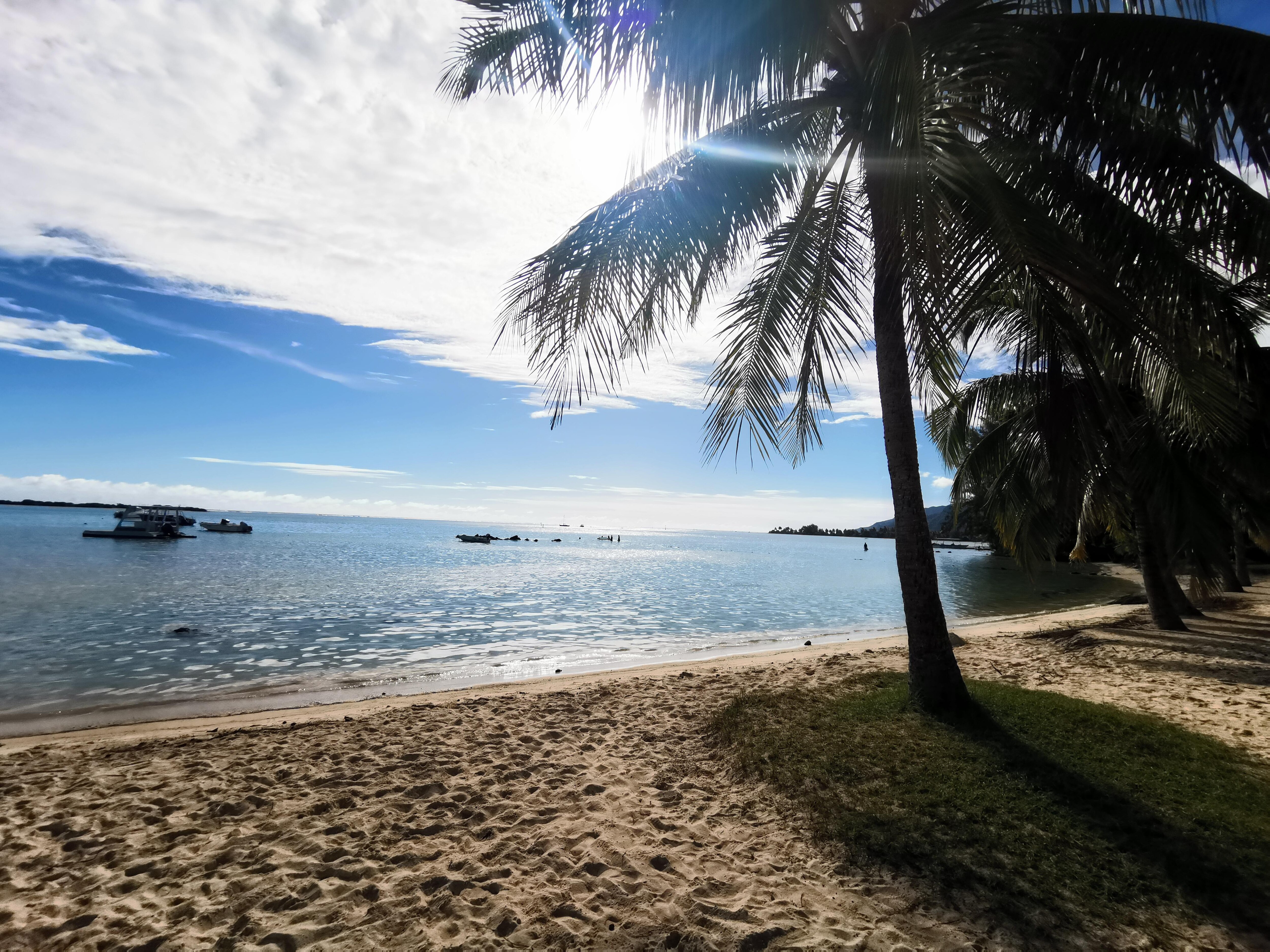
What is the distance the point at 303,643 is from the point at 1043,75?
18163mm

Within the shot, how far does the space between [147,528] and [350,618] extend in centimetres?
5270

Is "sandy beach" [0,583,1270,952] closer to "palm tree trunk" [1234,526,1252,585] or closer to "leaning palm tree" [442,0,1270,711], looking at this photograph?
"leaning palm tree" [442,0,1270,711]

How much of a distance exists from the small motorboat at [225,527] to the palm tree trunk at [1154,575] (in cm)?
9629

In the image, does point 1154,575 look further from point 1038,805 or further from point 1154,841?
point 1154,841

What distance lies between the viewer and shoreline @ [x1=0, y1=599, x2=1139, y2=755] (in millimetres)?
8281

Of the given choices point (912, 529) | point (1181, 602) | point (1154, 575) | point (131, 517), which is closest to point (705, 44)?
point (912, 529)

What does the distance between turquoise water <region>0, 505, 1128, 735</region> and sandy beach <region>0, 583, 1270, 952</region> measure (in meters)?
3.61

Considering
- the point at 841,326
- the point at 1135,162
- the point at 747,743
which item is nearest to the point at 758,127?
the point at 841,326

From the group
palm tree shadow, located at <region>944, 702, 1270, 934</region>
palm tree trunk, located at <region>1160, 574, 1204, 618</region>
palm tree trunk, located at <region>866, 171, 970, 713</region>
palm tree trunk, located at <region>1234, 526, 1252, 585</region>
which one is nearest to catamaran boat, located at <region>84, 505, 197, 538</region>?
palm tree trunk, located at <region>866, 171, 970, 713</region>

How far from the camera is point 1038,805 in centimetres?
459

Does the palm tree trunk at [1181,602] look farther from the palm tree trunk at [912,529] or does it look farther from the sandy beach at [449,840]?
the palm tree trunk at [912,529]

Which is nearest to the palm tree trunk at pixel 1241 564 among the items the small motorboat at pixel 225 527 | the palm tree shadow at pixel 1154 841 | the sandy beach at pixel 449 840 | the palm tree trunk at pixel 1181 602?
the palm tree trunk at pixel 1181 602

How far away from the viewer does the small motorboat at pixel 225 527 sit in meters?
84.2

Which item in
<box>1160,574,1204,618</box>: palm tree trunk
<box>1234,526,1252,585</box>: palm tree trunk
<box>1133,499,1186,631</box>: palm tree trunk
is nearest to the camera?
<box>1133,499,1186,631</box>: palm tree trunk
